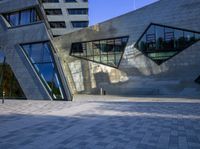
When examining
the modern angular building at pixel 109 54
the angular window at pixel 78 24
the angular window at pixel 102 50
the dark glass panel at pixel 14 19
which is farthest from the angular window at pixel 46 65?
the angular window at pixel 78 24

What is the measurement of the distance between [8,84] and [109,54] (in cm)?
1360

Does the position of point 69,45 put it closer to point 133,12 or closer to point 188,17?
point 133,12

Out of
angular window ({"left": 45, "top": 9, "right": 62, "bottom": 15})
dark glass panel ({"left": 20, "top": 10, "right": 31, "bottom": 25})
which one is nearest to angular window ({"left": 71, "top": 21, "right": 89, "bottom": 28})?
angular window ({"left": 45, "top": 9, "right": 62, "bottom": 15})

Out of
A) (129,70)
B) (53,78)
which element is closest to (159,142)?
(53,78)

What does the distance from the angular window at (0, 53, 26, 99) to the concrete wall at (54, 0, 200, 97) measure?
6638 millimetres

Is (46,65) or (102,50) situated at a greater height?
(102,50)

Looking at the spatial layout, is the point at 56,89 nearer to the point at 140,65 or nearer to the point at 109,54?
the point at 109,54

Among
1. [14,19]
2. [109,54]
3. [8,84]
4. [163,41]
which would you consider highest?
[14,19]

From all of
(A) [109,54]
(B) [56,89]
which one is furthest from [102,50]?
(B) [56,89]

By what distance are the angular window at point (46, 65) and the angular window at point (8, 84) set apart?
284 cm

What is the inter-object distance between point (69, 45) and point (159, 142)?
26733 millimetres

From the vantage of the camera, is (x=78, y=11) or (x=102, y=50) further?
(x=78, y=11)

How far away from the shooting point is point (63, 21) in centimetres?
5009

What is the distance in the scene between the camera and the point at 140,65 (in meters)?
28.4
